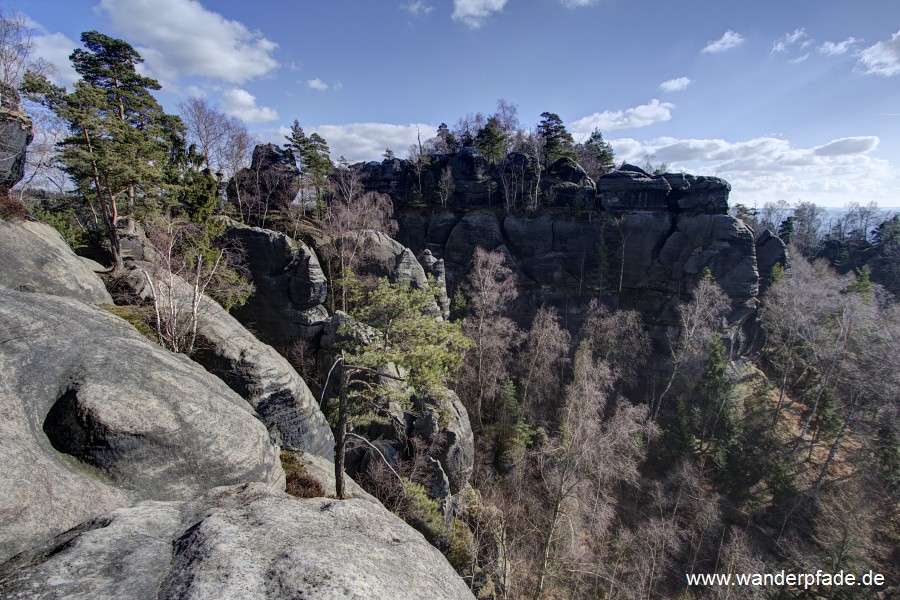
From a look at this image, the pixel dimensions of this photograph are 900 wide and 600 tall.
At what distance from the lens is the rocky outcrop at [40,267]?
9609 mm

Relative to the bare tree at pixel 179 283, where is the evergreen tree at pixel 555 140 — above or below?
above

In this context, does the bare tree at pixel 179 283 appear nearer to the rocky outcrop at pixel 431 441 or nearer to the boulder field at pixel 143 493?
the boulder field at pixel 143 493

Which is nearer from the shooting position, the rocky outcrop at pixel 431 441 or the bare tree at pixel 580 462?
the bare tree at pixel 580 462

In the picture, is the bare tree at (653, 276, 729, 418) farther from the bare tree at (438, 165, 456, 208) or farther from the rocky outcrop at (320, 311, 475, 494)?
the bare tree at (438, 165, 456, 208)

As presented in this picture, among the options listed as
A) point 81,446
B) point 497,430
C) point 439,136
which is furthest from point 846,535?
point 439,136

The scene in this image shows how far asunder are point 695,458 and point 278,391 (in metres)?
26.1

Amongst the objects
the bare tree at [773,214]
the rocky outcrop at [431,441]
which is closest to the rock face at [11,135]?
the rocky outcrop at [431,441]

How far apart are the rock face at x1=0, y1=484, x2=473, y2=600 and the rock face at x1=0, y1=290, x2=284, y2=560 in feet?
2.92

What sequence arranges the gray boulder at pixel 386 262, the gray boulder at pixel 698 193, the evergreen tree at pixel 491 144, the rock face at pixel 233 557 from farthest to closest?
the evergreen tree at pixel 491 144, the gray boulder at pixel 698 193, the gray boulder at pixel 386 262, the rock face at pixel 233 557

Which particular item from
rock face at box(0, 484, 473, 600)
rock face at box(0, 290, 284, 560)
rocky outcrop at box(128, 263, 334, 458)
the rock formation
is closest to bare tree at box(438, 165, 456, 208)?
the rock formation

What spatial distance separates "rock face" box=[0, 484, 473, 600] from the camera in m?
3.64

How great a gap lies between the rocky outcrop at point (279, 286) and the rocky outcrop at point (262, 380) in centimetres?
1006

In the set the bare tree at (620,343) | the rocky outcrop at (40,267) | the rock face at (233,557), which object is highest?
the rocky outcrop at (40,267)

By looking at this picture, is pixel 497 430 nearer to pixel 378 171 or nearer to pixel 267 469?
pixel 267 469
